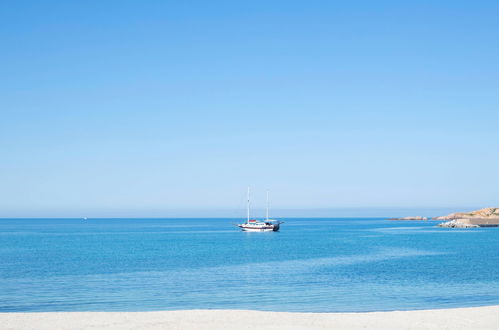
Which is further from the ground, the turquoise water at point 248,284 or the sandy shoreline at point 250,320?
the sandy shoreline at point 250,320

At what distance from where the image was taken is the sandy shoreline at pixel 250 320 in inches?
862

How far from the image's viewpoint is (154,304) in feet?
104

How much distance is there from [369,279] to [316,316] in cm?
2064

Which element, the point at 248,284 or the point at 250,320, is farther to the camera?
the point at 248,284

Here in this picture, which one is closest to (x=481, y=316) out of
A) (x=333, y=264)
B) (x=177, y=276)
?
(x=177, y=276)

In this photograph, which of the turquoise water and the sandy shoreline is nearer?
the sandy shoreline

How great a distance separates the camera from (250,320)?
75.8 feet

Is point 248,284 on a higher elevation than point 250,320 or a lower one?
lower

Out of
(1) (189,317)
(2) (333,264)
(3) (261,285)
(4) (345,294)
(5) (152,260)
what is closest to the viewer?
(1) (189,317)

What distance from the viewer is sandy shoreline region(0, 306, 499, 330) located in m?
21.9

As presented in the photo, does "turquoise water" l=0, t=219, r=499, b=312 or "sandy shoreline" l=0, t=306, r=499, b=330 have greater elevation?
"sandy shoreline" l=0, t=306, r=499, b=330

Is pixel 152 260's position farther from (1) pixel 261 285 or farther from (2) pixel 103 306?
(2) pixel 103 306

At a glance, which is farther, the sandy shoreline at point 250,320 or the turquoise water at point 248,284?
the turquoise water at point 248,284

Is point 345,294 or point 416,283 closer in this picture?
point 345,294
